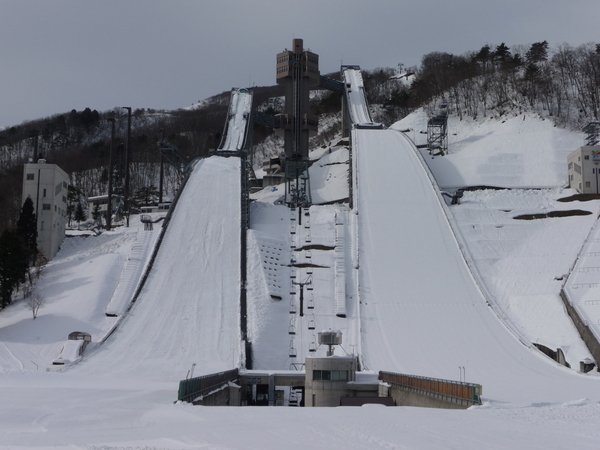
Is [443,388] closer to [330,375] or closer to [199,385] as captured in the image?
[330,375]

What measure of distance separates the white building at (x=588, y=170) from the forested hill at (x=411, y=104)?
9320 millimetres

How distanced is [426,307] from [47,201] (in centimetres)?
2082

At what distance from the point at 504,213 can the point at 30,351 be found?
21.9 meters

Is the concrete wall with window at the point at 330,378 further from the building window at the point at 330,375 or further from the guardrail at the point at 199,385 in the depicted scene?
the guardrail at the point at 199,385

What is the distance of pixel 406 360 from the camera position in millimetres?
23000

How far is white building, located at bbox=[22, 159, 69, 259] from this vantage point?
36031mm

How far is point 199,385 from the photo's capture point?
16438mm

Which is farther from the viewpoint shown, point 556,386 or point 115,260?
point 115,260

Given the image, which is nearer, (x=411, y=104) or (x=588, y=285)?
(x=588, y=285)

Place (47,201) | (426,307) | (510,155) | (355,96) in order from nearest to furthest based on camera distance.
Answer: (426,307) < (47,201) < (510,155) < (355,96)

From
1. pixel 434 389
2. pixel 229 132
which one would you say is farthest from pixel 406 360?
pixel 229 132

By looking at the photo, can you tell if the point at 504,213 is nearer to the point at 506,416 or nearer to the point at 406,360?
the point at 406,360

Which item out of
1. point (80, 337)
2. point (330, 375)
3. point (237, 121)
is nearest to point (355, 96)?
point (237, 121)

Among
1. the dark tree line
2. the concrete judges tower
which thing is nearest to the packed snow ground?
the dark tree line
